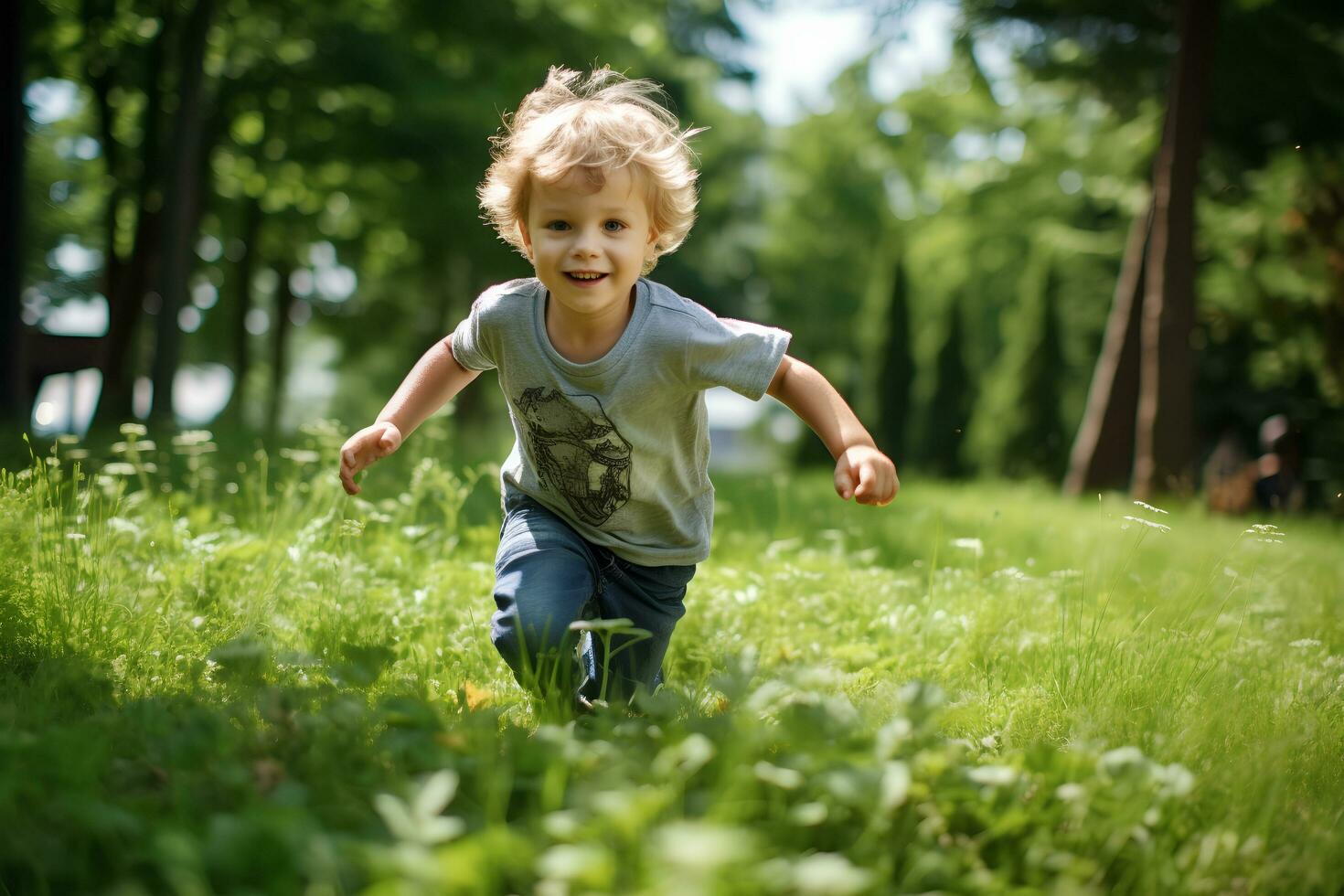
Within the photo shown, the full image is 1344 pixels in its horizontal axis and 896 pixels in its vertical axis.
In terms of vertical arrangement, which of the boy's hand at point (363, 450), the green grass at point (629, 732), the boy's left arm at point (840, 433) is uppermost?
the boy's left arm at point (840, 433)

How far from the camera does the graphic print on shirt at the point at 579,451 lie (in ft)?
9.42

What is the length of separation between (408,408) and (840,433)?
123cm

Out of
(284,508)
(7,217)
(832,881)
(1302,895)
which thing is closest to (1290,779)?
(1302,895)

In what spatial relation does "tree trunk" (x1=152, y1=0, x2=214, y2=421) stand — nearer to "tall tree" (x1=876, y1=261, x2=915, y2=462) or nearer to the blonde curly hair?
the blonde curly hair

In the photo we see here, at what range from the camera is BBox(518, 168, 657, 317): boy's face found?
2.72 m

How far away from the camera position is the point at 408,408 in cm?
297

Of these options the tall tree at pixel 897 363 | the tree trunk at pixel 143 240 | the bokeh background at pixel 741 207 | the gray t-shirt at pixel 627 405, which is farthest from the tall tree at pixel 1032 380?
the gray t-shirt at pixel 627 405

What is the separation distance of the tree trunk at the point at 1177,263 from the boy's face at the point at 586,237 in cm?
837

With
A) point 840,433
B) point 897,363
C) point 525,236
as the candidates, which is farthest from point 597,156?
point 897,363

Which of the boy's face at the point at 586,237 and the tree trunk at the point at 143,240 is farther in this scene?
the tree trunk at the point at 143,240

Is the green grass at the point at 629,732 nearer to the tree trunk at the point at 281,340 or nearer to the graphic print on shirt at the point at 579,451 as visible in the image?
the graphic print on shirt at the point at 579,451

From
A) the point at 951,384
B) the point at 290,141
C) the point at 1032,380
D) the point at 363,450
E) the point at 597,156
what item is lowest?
the point at 363,450

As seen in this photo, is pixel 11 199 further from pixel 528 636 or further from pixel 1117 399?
pixel 1117 399

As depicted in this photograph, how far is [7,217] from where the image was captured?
846 centimetres
